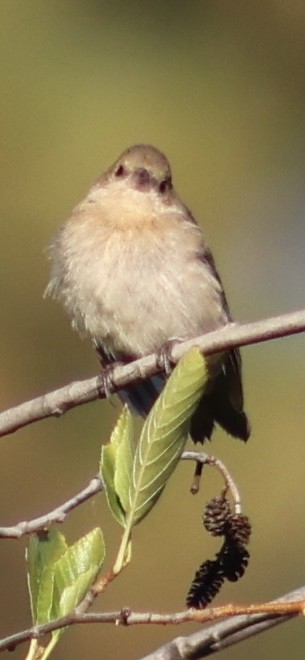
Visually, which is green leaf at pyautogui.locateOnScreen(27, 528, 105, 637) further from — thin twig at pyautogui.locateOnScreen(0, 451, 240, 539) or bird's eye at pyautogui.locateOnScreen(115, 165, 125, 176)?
bird's eye at pyautogui.locateOnScreen(115, 165, 125, 176)

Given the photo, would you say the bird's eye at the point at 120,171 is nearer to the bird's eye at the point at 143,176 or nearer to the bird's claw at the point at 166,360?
the bird's eye at the point at 143,176

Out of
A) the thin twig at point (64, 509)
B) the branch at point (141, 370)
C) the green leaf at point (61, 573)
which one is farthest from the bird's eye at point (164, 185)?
the green leaf at point (61, 573)

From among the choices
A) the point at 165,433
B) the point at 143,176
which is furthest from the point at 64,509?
the point at 143,176

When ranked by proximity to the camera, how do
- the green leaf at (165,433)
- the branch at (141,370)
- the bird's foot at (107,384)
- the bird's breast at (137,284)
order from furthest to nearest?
the bird's breast at (137,284) < the bird's foot at (107,384) < the branch at (141,370) < the green leaf at (165,433)

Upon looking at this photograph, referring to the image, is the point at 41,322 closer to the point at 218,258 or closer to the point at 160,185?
the point at 218,258

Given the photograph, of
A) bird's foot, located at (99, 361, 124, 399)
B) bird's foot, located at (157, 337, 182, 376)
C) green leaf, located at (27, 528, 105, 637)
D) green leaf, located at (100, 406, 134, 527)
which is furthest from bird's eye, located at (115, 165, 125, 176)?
green leaf, located at (27, 528, 105, 637)

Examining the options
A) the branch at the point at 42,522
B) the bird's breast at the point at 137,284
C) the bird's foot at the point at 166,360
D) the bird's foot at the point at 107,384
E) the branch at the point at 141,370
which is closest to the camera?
the branch at the point at 141,370

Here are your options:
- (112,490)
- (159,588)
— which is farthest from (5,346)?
(112,490)

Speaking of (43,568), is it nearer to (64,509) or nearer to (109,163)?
(64,509)
